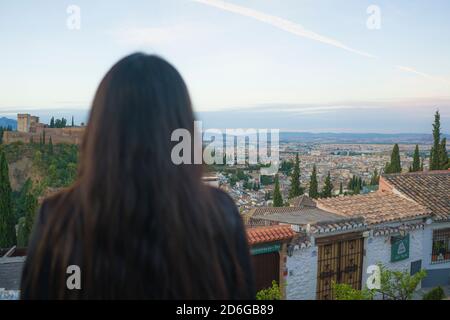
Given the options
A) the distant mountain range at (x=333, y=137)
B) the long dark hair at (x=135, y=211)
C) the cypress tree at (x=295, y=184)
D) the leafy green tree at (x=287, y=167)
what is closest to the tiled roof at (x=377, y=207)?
the distant mountain range at (x=333, y=137)

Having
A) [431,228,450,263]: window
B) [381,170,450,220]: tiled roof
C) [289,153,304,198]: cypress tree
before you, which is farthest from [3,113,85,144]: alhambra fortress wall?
[431,228,450,263]: window

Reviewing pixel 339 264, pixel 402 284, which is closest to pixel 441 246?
pixel 339 264

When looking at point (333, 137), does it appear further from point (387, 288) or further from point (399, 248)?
point (387, 288)

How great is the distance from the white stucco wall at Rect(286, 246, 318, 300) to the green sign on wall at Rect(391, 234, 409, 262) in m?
1.68

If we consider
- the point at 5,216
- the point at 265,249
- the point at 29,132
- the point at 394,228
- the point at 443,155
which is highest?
the point at 29,132

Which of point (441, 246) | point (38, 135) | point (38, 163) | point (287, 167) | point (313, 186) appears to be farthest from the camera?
point (38, 135)

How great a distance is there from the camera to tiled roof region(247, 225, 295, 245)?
4516 mm

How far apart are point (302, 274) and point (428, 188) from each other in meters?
4.21

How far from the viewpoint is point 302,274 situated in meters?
5.06

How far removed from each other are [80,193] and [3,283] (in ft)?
22.7

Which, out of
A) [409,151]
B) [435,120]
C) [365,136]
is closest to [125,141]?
[365,136]

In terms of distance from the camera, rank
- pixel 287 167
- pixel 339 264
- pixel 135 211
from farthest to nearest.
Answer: pixel 287 167 → pixel 339 264 → pixel 135 211

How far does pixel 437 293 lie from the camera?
16.0 ft
